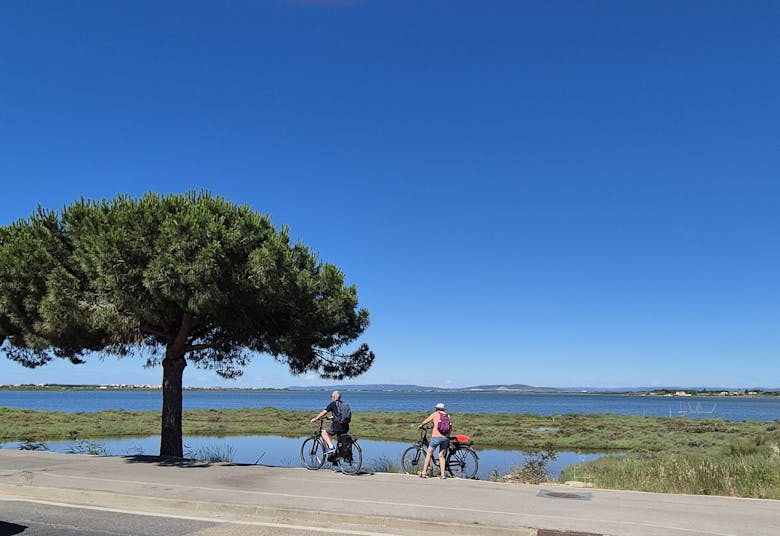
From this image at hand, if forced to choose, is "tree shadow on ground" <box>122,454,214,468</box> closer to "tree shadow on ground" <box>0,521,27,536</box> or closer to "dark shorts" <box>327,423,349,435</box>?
"dark shorts" <box>327,423,349,435</box>

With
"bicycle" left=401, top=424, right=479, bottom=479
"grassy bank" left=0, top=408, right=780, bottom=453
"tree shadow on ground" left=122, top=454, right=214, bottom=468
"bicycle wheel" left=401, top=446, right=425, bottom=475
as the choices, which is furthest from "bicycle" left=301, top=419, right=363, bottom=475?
"grassy bank" left=0, top=408, right=780, bottom=453

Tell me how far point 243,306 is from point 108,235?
3547mm

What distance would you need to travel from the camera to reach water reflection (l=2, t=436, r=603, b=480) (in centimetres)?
2808

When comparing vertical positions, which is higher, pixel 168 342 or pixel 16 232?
pixel 16 232

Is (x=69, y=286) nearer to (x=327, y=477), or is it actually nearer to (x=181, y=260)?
(x=181, y=260)

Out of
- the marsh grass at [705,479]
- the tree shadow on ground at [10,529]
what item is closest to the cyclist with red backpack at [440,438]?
the marsh grass at [705,479]

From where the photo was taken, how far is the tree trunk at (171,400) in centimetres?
1645

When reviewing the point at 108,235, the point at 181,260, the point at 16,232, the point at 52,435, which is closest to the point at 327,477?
the point at 181,260

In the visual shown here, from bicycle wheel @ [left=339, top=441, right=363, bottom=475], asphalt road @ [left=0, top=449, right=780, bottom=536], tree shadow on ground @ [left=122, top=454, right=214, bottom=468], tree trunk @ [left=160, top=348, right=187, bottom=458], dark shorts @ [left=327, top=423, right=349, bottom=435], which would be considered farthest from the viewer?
tree trunk @ [left=160, top=348, right=187, bottom=458]

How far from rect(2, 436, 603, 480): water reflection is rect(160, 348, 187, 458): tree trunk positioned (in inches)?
396

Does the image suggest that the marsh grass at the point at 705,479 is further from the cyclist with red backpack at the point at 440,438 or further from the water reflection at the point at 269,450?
the water reflection at the point at 269,450

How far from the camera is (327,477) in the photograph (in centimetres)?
1284

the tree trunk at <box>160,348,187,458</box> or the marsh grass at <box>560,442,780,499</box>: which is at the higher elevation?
the tree trunk at <box>160,348,187,458</box>

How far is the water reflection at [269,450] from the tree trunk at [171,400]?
10.1 meters
